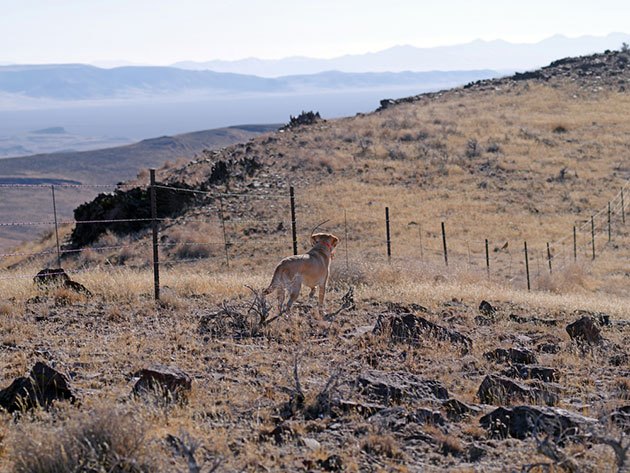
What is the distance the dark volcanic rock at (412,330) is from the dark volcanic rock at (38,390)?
4.10m

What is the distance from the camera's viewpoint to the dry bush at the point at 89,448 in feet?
19.4

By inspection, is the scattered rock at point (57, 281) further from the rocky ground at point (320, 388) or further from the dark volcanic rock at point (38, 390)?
the dark volcanic rock at point (38, 390)

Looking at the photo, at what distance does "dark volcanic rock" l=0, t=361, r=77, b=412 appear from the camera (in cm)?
753

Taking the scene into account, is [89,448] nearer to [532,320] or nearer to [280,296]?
[280,296]

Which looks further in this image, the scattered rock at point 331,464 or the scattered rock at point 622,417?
the scattered rock at point 622,417

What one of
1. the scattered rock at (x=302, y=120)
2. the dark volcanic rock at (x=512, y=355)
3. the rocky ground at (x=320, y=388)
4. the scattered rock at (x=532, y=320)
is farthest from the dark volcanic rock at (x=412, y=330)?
the scattered rock at (x=302, y=120)

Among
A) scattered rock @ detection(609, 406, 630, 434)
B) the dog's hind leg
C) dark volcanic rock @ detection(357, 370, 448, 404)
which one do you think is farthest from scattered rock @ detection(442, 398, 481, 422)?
the dog's hind leg

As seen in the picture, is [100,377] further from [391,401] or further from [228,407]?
[391,401]

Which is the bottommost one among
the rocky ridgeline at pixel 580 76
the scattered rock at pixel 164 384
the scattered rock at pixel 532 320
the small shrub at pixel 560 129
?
the scattered rock at pixel 532 320

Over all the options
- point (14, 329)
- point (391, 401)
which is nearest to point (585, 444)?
point (391, 401)

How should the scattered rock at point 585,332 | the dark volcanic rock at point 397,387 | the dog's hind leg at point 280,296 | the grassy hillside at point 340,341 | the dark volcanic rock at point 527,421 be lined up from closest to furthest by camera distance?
1. the grassy hillside at point 340,341
2. the dark volcanic rock at point 527,421
3. the dark volcanic rock at point 397,387
4. the scattered rock at point 585,332
5. the dog's hind leg at point 280,296

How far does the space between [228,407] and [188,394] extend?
1.39 ft

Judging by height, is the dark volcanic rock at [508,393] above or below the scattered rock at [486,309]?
above

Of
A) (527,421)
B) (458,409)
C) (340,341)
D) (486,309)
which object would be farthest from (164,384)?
(486,309)
